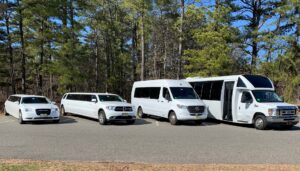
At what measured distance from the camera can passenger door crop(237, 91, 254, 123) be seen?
1820cm

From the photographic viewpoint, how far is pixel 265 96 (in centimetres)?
1844

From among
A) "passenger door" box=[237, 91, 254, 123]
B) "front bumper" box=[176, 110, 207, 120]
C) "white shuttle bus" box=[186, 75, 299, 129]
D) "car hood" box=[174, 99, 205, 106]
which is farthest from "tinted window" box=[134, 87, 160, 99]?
"passenger door" box=[237, 91, 254, 123]

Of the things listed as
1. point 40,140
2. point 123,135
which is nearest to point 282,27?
point 123,135

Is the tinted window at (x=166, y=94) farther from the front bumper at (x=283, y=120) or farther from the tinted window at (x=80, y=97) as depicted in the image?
the front bumper at (x=283, y=120)

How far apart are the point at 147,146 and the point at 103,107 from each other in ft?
24.6

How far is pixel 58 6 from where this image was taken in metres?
29.9

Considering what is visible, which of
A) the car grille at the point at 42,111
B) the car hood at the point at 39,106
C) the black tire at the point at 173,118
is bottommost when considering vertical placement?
the black tire at the point at 173,118

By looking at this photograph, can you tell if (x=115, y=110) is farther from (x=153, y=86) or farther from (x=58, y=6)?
(x=58, y=6)

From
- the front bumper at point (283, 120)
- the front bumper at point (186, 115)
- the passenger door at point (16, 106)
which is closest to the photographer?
the front bumper at point (283, 120)

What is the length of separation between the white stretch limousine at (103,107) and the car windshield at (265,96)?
6.38 m

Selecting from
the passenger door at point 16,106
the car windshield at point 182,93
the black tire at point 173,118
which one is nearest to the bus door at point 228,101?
the car windshield at point 182,93

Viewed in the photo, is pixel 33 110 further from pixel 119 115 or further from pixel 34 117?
pixel 119 115

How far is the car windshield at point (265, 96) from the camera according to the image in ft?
59.8

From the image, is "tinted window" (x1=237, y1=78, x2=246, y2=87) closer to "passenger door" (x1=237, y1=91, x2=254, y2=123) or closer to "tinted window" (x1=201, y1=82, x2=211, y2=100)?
"passenger door" (x1=237, y1=91, x2=254, y2=123)
